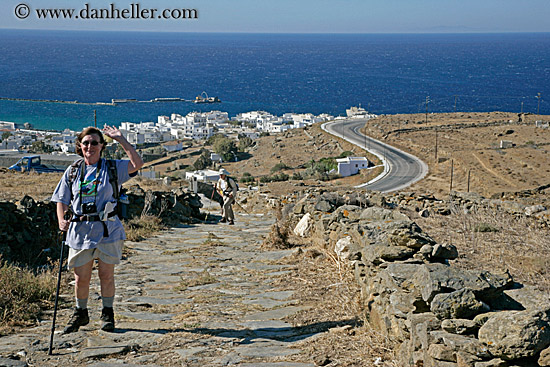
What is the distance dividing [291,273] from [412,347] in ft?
12.7

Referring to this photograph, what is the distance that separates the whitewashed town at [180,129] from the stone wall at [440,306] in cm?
6514

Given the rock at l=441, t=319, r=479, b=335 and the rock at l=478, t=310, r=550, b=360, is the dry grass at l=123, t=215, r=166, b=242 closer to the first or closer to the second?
the rock at l=441, t=319, r=479, b=335

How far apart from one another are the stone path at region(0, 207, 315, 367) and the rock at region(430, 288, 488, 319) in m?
1.28

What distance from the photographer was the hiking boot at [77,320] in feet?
18.5

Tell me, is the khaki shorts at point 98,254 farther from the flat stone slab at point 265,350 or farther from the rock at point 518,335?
the rock at point 518,335

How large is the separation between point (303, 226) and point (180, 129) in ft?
294

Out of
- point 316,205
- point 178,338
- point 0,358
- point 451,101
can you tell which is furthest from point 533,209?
point 451,101

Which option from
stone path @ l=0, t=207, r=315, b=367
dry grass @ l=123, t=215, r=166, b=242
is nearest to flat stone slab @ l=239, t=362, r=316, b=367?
stone path @ l=0, t=207, r=315, b=367

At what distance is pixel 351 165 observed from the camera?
49438mm

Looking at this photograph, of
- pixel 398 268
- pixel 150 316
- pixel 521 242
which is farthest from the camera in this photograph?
pixel 521 242

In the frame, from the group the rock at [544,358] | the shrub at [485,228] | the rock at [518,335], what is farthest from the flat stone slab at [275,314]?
the shrub at [485,228]

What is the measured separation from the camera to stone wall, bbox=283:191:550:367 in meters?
3.67

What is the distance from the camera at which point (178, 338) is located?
561 cm

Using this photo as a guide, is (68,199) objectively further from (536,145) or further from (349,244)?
(536,145)
